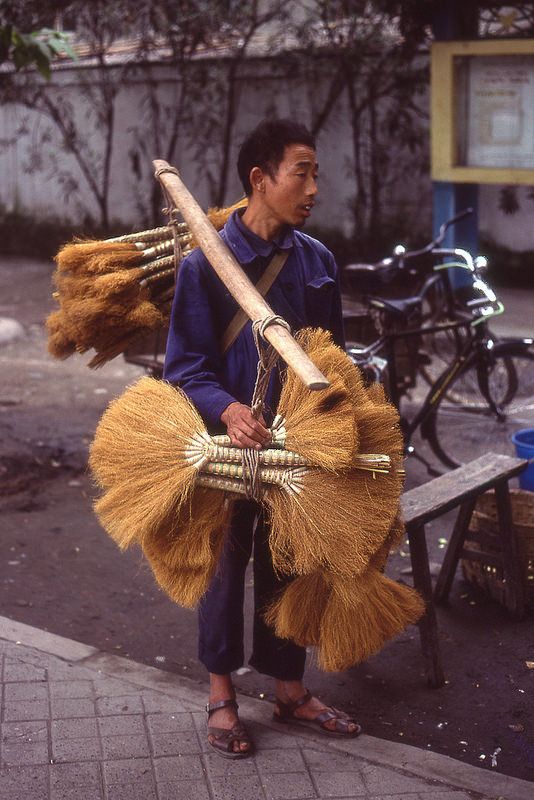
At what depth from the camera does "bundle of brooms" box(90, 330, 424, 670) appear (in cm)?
307

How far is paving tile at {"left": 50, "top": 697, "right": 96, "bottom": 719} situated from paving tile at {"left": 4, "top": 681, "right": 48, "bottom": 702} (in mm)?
57

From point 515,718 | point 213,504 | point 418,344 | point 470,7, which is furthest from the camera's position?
point 470,7

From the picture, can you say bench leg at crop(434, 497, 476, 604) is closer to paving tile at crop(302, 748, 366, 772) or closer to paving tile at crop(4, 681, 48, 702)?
paving tile at crop(302, 748, 366, 772)

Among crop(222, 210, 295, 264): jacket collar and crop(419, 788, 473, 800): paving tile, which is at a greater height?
crop(222, 210, 295, 264): jacket collar

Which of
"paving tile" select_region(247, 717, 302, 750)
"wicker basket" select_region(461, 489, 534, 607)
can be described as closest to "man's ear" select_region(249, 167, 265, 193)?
"paving tile" select_region(247, 717, 302, 750)

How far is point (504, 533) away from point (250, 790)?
1697 millimetres

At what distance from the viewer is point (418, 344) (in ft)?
20.5

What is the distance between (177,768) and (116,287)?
5.12ft

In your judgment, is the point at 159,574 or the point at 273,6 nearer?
the point at 159,574

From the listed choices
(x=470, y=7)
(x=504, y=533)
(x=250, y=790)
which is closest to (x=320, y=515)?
(x=250, y=790)

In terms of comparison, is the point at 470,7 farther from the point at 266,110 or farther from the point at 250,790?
the point at 250,790

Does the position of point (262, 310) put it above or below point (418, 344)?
above

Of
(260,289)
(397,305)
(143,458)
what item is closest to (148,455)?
(143,458)

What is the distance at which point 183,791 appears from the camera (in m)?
3.36
